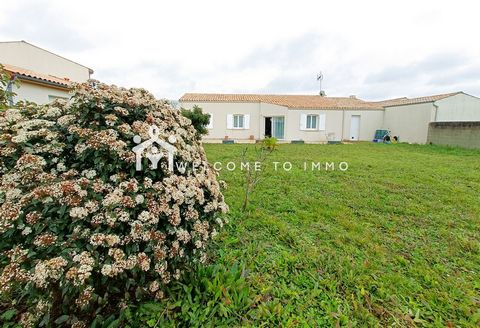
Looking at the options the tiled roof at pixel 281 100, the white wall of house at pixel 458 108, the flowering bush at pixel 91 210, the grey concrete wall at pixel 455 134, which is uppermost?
the tiled roof at pixel 281 100

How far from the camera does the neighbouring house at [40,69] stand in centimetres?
874

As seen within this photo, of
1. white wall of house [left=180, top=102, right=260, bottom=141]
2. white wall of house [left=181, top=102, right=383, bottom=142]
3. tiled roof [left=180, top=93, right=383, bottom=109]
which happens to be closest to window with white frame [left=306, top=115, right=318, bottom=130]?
white wall of house [left=181, top=102, right=383, bottom=142]

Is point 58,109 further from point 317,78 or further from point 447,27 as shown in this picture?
point 317,78

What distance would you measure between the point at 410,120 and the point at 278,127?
10.8m

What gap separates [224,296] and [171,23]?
35.2 feet

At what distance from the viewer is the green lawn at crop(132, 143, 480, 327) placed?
214 cm

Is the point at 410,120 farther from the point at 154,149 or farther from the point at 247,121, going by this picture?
the point at 154,149

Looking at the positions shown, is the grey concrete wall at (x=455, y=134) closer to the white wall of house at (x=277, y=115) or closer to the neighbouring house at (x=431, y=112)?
the neighbouring house at (x=431, y=112)

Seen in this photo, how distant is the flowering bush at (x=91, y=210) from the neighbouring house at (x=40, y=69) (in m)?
8.96

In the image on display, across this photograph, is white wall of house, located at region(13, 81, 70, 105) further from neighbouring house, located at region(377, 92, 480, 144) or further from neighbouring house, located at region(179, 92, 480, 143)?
neighbouring house, located at region(377, 92, 480, 144)

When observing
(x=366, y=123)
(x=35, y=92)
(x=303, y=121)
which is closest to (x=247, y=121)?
(x=303, y=121)

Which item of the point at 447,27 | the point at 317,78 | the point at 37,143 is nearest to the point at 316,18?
the point at 447,27

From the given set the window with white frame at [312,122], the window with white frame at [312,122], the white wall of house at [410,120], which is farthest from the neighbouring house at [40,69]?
the white wall of house at [410,120]

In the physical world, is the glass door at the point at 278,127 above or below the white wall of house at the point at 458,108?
below
